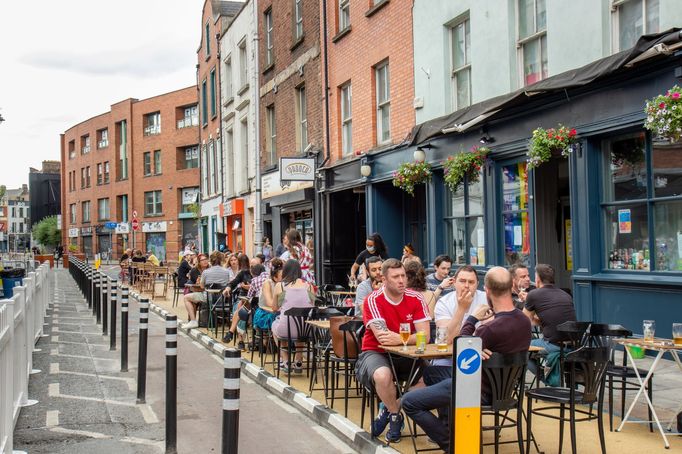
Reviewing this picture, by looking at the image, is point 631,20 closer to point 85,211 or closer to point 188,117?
point 188,117

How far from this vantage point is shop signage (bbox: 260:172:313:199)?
2217cm

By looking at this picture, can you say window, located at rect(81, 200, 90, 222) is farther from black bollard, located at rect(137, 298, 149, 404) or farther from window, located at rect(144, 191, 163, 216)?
black bollard, located at rect(137, 298, 149, 404)

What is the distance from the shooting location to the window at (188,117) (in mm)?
55375

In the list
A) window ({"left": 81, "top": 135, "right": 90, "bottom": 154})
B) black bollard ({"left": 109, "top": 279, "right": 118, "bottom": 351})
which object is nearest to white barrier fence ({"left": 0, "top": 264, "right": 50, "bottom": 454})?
black bollard ({"left": 109, "top": 279, "right": 118, "bottom": 351})

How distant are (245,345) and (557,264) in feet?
18.4

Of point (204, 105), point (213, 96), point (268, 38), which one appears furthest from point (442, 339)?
point (204, 105)

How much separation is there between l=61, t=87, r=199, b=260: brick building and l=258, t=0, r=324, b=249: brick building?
24.6 metres

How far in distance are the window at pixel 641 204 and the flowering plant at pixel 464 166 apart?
2.81m

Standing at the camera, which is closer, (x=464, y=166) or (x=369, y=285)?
(x=369, y=285)

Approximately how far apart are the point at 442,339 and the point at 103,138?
64.8 meters

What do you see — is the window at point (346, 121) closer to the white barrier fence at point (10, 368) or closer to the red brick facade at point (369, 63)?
the red brick facade at point (369, 63)

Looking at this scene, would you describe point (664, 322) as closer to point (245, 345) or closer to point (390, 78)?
point (245, 345)

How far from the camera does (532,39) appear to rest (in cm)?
1204

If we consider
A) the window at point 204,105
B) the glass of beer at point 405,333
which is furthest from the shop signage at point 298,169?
the window at point 204,105
